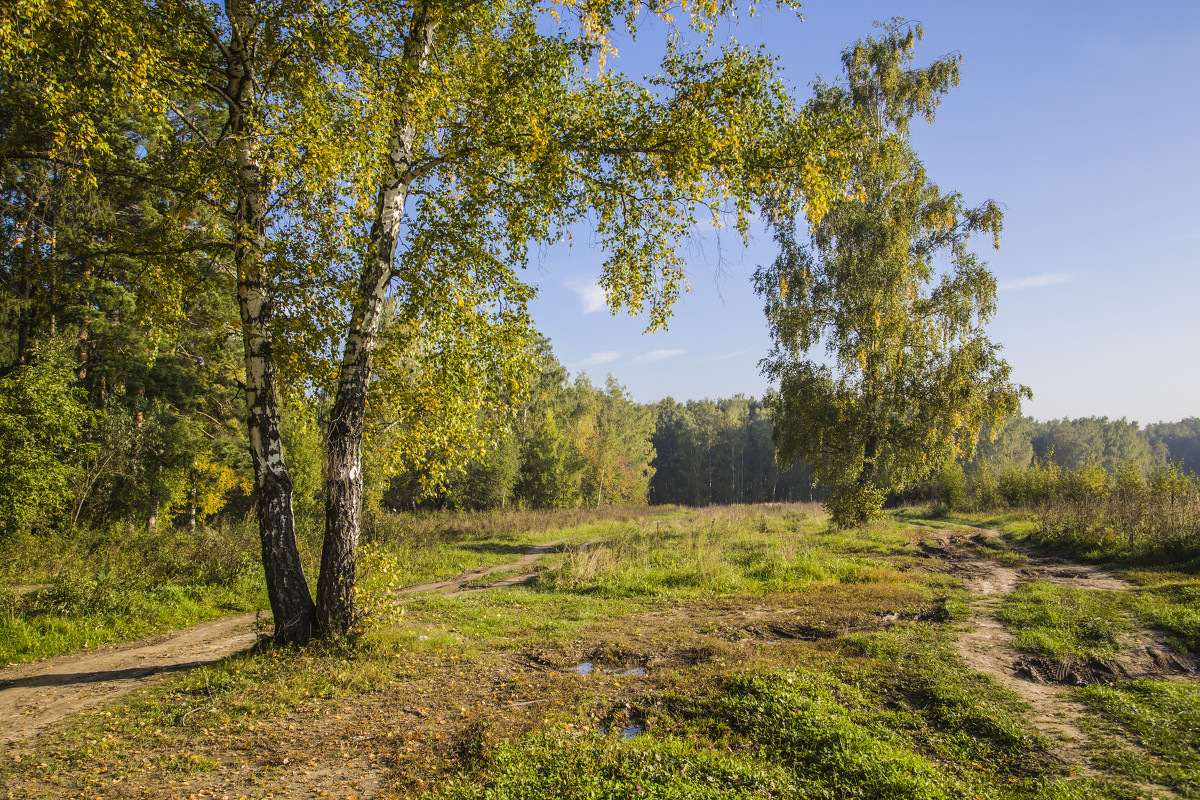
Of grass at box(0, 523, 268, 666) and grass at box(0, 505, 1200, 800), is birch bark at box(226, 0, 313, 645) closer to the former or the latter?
grass at box(0, 505, 1200, 800)

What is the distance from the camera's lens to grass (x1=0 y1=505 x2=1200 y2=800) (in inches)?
156

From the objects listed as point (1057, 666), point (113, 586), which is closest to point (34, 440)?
point (113, 586)

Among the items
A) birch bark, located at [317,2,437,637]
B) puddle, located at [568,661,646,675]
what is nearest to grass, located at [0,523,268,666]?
birch bark, located at [317,2,437,637]

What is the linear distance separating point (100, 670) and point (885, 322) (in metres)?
21.4

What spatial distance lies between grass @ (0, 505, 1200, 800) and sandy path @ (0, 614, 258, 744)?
507 millimetres

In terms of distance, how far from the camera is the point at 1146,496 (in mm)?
15906

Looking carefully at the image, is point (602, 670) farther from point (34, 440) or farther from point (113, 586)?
point (34, 440)

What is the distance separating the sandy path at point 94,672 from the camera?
5581mm

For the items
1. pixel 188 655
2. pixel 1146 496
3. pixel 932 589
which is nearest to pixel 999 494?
pixel 1146 496

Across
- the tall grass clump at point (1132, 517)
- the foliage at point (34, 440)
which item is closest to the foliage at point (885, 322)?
the tall grass clump at point (1132, 517)

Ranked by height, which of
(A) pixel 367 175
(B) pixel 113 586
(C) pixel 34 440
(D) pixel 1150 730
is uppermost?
(A) pixel 367 175

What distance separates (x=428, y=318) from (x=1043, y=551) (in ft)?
58.9

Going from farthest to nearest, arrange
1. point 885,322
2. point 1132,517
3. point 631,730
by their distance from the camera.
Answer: point 885,322 < point 1132,517 < point 631,730

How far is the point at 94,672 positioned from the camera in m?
7.06
